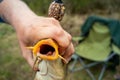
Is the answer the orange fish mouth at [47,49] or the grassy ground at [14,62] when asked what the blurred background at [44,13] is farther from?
the orange fish mouth at [47,49]

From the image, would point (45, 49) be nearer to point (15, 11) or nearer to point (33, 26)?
point (33, 26)

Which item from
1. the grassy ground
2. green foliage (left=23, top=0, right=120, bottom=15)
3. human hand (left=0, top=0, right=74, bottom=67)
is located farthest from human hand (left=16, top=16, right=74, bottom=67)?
green foliage (left=23, top=0, right=120, bottom=15)

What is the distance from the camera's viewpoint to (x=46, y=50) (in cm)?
82

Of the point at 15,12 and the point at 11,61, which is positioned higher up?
the point at 15,12

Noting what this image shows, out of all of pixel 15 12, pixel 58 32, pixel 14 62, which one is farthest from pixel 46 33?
pixel 14 62

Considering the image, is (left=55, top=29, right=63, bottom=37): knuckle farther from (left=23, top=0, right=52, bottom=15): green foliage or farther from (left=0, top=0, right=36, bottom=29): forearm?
(left=23, top=0, right=52, bottom=15): green foliage

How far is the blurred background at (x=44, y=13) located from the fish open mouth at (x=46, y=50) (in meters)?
2.70

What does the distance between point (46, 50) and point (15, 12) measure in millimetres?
289

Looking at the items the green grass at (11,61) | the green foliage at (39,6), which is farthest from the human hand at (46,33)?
the green foliage at (39,6)

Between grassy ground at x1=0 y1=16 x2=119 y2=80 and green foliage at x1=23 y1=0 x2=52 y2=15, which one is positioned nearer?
grassy ground at x1=0 y1=16 x2=119 y2=80

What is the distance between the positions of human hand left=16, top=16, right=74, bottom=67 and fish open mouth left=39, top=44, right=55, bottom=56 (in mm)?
24

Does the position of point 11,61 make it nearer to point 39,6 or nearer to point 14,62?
point 14,62

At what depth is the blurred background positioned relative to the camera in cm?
448

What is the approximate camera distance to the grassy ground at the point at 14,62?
14.5ft
